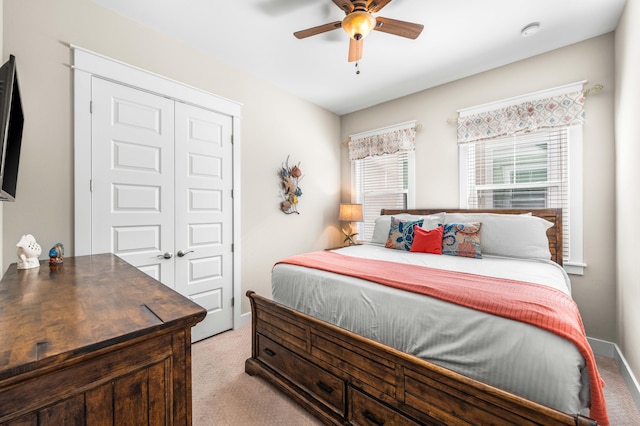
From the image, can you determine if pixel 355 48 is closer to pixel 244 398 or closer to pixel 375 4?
pixel 375 4

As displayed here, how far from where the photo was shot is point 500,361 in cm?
114

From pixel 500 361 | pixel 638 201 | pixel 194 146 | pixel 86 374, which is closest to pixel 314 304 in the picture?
pixel 500 361

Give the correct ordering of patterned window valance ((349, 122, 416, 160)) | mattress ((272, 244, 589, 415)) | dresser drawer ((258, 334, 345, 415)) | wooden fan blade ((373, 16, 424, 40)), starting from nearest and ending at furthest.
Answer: mattress ((272, 244, 589, 415)) → dresser drawer ((258, 334, 345, 415)) → wooden fan blade ((373, 16, 424, 40)) → patterned window valance ((349, 122, 416, 160))

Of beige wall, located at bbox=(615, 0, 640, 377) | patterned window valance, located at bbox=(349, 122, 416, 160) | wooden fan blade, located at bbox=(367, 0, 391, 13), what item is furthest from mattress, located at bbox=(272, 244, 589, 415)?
patterned window valance, located at bbox=(349, 122, 416, 160)

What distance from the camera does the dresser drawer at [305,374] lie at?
161cm

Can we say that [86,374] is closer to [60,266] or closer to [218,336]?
[60,266]

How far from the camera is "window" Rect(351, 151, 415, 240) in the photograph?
378 centimetres

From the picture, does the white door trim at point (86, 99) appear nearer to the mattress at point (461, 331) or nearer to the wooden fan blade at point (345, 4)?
the mattress at point (461, 331)

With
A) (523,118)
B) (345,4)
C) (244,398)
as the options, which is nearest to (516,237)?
(523,118)

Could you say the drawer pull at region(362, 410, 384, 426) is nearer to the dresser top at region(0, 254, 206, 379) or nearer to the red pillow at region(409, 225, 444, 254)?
the dresser top at region(0, 254, 206, 379)

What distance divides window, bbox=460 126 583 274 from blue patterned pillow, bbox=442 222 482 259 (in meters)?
0.75

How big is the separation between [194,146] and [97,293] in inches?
77.1

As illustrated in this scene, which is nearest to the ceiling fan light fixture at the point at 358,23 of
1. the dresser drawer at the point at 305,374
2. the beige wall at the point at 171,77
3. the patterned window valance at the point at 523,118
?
the beige wall at the point at 171,77

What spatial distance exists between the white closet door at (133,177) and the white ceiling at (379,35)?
2.25 ft
